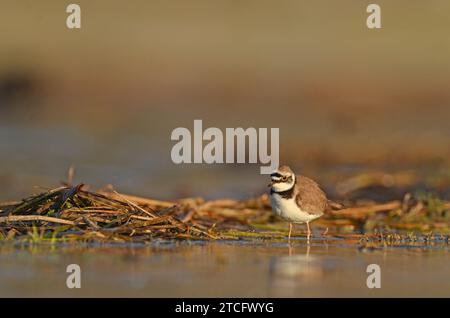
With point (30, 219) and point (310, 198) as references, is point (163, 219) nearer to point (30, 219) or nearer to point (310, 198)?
point (30, 219)

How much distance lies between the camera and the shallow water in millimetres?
7926

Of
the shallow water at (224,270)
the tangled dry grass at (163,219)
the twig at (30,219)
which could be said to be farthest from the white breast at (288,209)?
the twig at (30,219)

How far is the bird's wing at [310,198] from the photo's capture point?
459 inches

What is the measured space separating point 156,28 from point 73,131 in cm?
531

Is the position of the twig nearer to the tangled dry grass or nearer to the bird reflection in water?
the tangled dry grass

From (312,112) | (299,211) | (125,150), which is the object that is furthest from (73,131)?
(299,211)

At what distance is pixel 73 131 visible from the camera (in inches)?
759

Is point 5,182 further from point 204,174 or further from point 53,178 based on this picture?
point 204,174

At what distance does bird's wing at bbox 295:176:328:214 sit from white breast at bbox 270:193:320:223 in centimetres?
6

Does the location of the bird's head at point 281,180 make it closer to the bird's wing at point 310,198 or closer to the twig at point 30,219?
the bird's wing at point 310,198

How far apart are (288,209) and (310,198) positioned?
0.37 m

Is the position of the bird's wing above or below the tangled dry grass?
above

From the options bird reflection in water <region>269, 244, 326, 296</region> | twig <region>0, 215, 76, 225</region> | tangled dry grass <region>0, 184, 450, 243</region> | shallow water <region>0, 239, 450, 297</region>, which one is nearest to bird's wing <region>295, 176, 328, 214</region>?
tangled dry grass <region>0, 184, 450, 243</region>

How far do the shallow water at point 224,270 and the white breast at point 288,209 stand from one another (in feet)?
2.80
